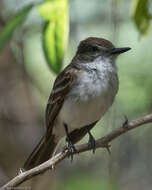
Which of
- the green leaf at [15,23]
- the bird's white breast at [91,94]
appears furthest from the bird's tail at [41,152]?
the green leaf at [15,23]

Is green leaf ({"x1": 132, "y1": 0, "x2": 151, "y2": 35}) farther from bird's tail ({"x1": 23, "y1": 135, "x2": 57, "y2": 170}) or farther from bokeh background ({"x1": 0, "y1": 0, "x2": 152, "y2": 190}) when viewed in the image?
bokeh background ({"x1": 0, "y1": 0, "x2": 152, "y2": 190})

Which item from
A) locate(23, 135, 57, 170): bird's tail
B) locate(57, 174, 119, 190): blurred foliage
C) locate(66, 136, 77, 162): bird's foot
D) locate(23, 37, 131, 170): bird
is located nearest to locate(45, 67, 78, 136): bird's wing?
locate(23, 37, 131, 170): bird

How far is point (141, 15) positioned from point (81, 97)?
38.5 inches

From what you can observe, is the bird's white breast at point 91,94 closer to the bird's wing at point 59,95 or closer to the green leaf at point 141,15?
the bird's wing at point 59,95

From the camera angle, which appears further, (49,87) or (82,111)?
(49,87)

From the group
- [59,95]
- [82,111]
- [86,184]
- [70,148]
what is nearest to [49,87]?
[86,184]

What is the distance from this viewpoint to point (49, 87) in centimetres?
662

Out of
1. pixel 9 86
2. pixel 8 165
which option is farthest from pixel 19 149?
pixel 9 86

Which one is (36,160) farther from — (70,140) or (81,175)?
(81,175)

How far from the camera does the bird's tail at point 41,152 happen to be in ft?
14.3

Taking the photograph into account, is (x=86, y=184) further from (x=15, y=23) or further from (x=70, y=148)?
(x=15, y=23)

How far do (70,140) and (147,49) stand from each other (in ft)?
7.19

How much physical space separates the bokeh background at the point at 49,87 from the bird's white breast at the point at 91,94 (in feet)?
4.50

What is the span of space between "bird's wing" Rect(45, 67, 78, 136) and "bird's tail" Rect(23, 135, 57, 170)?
126mm
